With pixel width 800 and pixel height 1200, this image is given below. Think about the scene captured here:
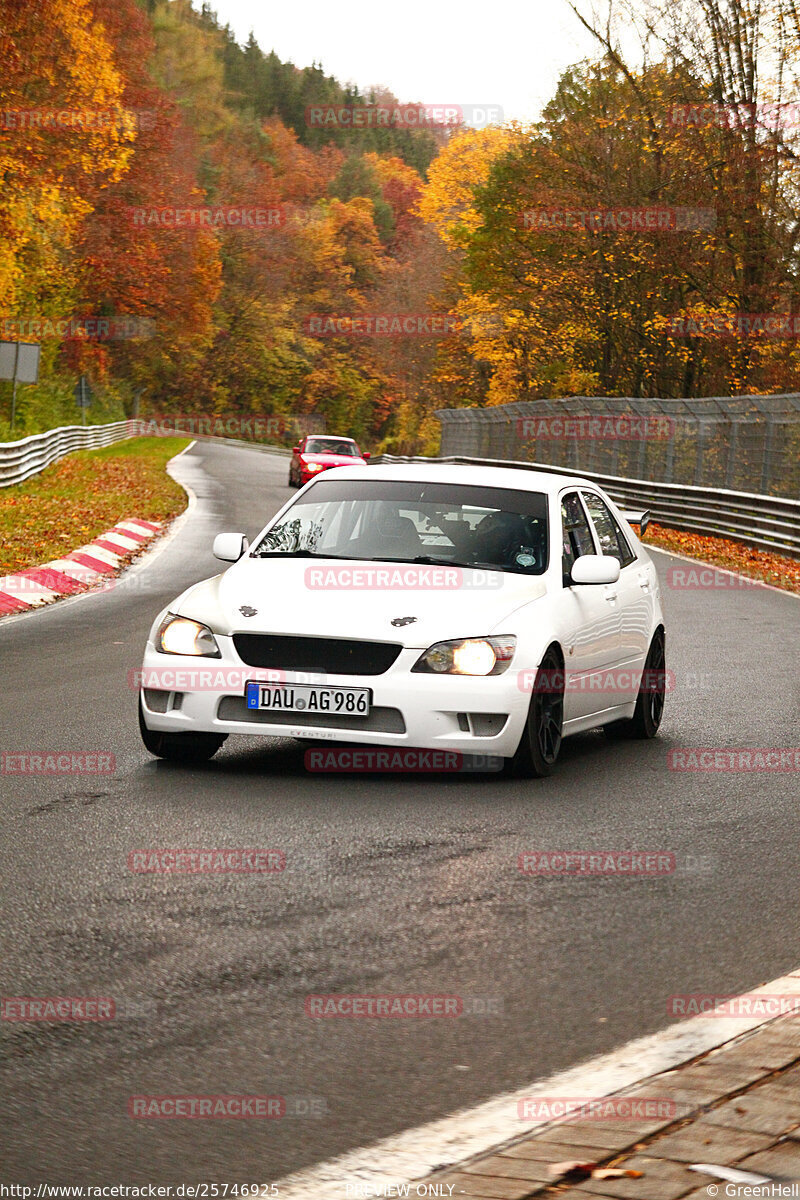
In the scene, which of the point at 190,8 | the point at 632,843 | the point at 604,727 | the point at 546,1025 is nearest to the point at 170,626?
the point at 632,843

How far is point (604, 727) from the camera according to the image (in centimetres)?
1052

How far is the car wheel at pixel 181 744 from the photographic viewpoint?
8.40m

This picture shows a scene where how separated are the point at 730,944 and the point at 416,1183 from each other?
90.8 inches

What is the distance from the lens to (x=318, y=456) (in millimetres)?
44250

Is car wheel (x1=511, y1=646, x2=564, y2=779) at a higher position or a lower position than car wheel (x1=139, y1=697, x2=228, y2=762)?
higher

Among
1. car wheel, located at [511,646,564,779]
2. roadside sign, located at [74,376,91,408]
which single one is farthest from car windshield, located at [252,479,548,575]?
roadside sign, located at [74,376,91,408]

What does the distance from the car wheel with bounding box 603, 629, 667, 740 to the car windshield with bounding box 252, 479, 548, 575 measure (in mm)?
1403

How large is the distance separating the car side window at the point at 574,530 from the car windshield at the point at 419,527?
190mm

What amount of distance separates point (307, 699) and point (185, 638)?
2.44 ft

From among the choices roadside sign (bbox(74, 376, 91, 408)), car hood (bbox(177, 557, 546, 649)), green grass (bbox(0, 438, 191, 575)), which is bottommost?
green grass (bbox(0, 438, 191, 575))

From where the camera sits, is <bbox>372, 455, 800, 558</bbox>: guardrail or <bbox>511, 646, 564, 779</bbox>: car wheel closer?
<bbox>511, 646, 564, 779</bbox>: car wheel

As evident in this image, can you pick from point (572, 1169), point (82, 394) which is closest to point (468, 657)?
point (572, 1169)

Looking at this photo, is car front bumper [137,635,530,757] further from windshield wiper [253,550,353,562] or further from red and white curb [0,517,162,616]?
red and white curb [0,517,162,616]

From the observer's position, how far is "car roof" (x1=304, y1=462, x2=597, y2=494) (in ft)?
30.9
